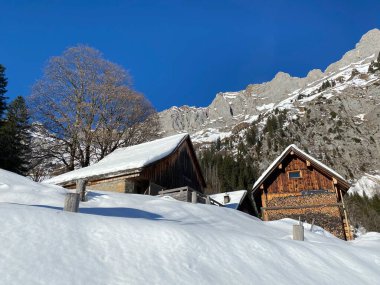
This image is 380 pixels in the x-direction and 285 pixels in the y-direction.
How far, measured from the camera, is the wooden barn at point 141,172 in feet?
53.8

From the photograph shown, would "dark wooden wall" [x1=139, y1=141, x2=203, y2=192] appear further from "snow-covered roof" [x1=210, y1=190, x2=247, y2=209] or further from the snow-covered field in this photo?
the snow-covered field

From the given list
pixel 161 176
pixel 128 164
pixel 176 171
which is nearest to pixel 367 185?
pixel 176 171

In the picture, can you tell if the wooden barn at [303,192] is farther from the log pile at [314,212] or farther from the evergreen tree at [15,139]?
the evergreen tree at [15,139]

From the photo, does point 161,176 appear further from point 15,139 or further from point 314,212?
point 15,139

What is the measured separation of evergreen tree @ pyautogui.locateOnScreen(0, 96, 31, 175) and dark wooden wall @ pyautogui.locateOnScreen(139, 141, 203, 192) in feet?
40.1

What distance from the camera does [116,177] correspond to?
16.7m

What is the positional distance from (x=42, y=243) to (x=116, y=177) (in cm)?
1283

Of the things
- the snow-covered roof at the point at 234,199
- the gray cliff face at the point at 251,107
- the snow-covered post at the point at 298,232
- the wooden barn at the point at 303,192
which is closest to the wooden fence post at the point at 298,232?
the snow-covered post at the point at 298,232

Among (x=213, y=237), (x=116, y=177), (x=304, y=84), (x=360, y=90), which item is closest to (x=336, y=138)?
(x=360, y=90)

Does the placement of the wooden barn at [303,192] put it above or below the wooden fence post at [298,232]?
above

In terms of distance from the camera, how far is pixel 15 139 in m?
28.4

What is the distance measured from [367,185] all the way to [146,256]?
3233 inches

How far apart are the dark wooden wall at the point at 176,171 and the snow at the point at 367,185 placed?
193ft

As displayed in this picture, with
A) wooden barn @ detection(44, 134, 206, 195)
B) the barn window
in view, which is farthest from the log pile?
wooden barn @ detection(44, 134, 206, 195)
